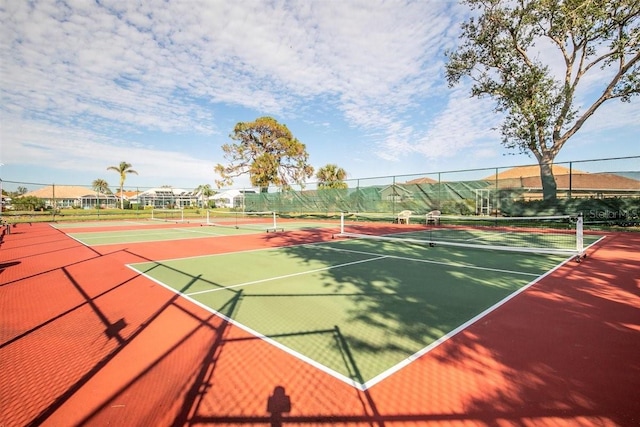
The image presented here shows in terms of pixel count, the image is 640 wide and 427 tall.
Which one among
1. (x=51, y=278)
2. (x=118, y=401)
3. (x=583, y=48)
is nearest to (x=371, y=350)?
(x=118, y=401)

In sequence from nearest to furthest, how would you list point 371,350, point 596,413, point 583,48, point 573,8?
1. point 596,413
2. point 371,350
3. point 573,8
4. point 583,48

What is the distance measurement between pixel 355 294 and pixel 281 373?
8.51ft

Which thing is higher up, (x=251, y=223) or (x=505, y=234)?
(x=505, y=234)

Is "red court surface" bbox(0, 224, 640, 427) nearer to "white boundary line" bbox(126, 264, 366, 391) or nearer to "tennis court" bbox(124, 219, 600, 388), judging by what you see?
"white boundary line" bbox(126, 264, 366, 391)

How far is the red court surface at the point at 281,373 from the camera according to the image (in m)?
2.40

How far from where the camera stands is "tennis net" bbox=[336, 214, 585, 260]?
8.65m

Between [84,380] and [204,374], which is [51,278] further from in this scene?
[204,374]

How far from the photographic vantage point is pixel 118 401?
2.60 meters

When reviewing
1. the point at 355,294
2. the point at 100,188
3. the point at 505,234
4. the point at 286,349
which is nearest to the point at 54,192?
the point at 100,188

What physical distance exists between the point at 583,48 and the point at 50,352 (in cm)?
2444

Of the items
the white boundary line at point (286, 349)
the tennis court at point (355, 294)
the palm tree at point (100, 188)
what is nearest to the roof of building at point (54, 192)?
the palm tree at point (100, 188)

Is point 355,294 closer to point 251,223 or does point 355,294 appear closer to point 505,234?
point 505,234

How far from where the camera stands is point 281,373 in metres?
2.95

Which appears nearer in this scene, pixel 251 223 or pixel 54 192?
pixel 251 223
